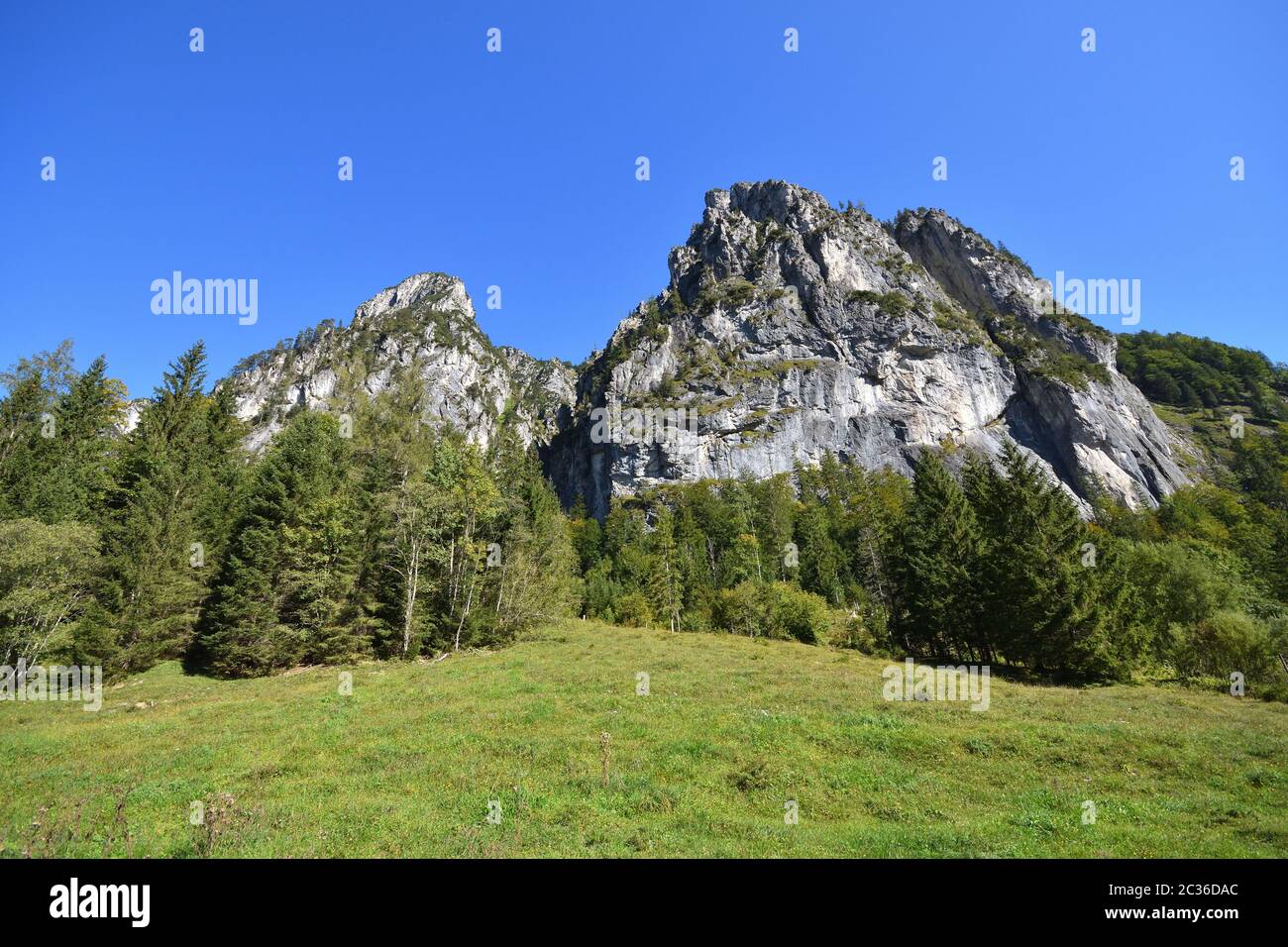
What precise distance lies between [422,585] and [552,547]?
13.0m

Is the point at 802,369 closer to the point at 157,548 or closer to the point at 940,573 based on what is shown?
the point at 940,573

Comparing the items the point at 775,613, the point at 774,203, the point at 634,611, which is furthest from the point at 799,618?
the point at 774,203

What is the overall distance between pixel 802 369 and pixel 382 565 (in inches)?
4064

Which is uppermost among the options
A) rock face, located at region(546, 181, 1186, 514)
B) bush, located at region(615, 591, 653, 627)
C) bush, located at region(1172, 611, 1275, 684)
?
rock face, located at region(546, 181, 1186, 514)

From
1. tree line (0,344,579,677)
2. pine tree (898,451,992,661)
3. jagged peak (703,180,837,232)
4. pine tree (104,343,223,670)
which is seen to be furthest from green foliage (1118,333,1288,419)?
pine tree (104,343,223,670)

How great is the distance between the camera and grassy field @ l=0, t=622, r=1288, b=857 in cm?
878

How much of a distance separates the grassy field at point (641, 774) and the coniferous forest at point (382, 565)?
273 inches

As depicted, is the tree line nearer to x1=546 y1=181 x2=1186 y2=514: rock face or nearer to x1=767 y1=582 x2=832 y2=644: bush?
x1=767 y1=582 x2=832 y2=644: bush

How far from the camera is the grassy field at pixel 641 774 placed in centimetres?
878

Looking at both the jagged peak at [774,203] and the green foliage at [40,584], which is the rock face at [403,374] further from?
the green foliage at [40,584]

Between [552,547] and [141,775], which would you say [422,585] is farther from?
[141,775]

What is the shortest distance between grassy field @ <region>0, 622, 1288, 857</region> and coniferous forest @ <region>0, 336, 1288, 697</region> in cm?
692

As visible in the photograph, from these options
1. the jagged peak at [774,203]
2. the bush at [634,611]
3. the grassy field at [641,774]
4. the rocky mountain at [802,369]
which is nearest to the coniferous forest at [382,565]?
the grassy field at [641,774]

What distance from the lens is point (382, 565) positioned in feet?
111
